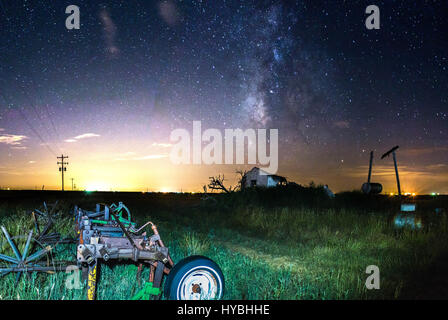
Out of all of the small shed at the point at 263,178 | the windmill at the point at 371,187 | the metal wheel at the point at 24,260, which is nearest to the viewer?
the metal wheel at the point at 24,260

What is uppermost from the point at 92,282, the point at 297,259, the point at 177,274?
the point at 177,274

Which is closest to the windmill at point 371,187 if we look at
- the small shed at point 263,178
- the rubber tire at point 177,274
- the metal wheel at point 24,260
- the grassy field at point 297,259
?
the small shed at point 263,178

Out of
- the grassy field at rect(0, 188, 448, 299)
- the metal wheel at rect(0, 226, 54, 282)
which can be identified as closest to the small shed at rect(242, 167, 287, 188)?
the grassy field at rect(0, 188, 448, 299)

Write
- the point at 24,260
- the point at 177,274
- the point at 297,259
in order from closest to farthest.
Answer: the point at 177,274
the point at 24,260
the point at 297,259

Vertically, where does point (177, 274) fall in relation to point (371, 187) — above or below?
below

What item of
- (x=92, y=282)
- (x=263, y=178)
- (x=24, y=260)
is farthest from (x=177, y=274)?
(x=263, y=178)

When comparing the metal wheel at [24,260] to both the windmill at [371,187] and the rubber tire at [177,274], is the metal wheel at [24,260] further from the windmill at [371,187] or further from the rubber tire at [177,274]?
the windmill at [371,187]

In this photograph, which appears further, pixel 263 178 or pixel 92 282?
pixel 263 178

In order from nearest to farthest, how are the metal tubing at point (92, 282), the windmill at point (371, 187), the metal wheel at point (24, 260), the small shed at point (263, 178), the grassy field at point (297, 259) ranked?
1. the metal tubing at point (92, 282)
2. the metal wheel at point (24, 260)
3. the grassy field at point (297, 259)
4. the windmill at point (371, 187)
5. the small shed at point (263, 178)

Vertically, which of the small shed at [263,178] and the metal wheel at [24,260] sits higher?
the small shed at [263,178]

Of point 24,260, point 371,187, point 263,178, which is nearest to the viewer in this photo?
point 24,260

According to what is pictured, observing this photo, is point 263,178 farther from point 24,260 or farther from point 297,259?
point 24,260
